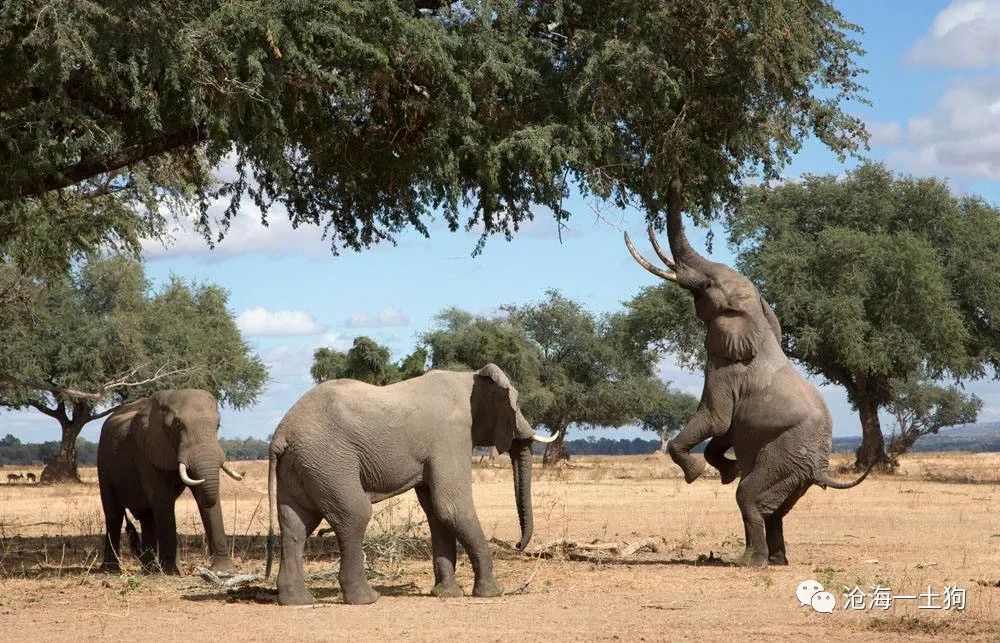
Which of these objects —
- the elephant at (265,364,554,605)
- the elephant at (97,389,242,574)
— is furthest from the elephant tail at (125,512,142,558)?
the elephant at (265,364,554,605)

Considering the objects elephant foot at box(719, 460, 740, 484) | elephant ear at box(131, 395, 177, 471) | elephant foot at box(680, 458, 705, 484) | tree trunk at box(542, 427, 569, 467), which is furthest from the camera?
tree trunk at box(542, 427, 569, 467)

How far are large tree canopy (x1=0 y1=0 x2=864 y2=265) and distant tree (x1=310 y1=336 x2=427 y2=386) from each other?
3444cm

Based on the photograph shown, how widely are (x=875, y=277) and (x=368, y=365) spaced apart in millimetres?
20528

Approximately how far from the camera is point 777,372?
13.7 meters

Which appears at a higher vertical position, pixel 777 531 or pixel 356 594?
pixel 777 531

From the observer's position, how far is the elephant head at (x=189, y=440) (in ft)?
45.1

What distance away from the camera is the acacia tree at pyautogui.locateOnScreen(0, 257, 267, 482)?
43938 mm

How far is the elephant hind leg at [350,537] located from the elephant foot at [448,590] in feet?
2.17

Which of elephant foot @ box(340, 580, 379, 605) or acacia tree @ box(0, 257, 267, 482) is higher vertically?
acacia tree @ box(0, 257, 267, 482)

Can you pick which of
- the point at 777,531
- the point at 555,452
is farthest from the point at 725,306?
the point at 555,452

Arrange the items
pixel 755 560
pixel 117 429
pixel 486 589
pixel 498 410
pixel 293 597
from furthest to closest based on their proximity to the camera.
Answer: pixel 117 429 → pixel 755 560 → pixel 498 410 → pixel 486 589 → pixel 293 597

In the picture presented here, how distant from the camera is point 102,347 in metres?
45.3

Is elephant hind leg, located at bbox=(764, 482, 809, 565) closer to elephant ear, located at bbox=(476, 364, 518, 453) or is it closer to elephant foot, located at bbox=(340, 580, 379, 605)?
elephant ear, located at bbox=(476, 364, 518, 453)

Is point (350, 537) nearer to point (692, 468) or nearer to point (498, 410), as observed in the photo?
point (498, 410)
